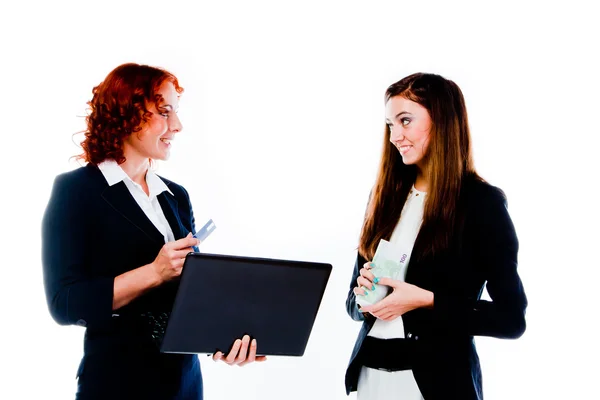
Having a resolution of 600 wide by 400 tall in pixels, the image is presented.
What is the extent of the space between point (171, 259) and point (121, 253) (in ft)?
0.67

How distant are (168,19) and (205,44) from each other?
209mm

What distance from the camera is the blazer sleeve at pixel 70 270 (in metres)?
1.76

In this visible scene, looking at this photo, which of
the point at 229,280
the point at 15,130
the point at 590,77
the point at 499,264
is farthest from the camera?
the point at 590,77

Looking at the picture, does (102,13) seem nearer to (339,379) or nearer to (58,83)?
(58,83)

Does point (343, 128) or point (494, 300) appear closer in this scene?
point (494, 300)

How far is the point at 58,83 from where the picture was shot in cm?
304

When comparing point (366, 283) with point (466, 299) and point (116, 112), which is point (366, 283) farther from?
point (116, 112)

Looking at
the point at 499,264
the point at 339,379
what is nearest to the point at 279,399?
the point at 339,379

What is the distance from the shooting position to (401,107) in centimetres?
204

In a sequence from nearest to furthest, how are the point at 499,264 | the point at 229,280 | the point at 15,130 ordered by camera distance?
the point at 229,280 → the point at 499,264 → the point at 15,130

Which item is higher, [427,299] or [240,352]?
[427,299]

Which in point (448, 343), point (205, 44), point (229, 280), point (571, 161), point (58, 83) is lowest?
point (448, 343)

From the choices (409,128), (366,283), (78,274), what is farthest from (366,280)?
(78,274)

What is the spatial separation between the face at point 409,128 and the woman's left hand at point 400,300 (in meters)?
0.41
